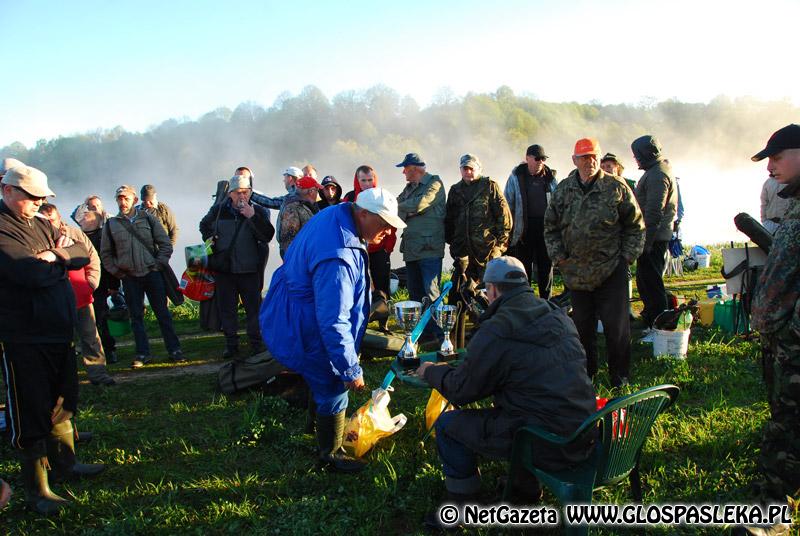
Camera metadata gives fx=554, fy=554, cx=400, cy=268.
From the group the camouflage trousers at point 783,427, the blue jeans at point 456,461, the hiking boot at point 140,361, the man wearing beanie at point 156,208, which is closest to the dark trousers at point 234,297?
the hiking boot at point 140,361

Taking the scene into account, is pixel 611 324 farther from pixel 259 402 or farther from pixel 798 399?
pixel 259 402

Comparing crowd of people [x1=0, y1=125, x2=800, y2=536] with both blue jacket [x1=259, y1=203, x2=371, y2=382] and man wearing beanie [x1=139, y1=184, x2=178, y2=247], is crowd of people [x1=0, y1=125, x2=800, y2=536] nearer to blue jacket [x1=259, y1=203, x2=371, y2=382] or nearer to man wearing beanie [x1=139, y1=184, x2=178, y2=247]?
blue jacket [x1=259, y1=203, x2=371, y2=382]

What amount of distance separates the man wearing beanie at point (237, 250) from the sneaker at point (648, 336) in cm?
429

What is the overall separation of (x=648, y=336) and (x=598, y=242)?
2.05 meters

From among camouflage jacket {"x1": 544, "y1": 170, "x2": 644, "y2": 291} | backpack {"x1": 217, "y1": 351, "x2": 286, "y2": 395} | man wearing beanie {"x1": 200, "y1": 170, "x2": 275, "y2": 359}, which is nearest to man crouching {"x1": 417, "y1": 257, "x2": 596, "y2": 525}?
camouflage jacket {"x1": 544, "y1": 170, "x2": 644, "y2": 291}

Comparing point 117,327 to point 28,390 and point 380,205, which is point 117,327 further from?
point 380,205

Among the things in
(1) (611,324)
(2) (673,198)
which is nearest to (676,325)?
(1) (611,324)

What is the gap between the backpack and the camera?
16.7 feet

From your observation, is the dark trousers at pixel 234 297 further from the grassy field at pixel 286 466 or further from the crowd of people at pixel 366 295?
the grassy field at pixel 286 466

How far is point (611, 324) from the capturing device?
4758mm

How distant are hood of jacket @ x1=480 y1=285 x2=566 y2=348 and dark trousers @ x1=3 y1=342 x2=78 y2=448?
2.65 meters

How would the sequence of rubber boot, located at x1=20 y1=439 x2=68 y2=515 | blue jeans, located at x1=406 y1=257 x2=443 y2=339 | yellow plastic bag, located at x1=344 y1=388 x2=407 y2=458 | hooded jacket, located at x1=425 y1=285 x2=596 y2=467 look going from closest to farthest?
hooded jacket, located at x1=425 y1=285 x2=596 y2=467 → rubber boot, located at x1=20 y1=439 x2=68 y2=515 → yellow plastic bag, located at x1=344 y1=388 x2=407 y2=458 → blue jeans, located at x1=406 y1=257 x2=443 y2=339

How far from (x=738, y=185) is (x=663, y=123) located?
1588 centimetres

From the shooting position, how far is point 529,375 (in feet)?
8.70
